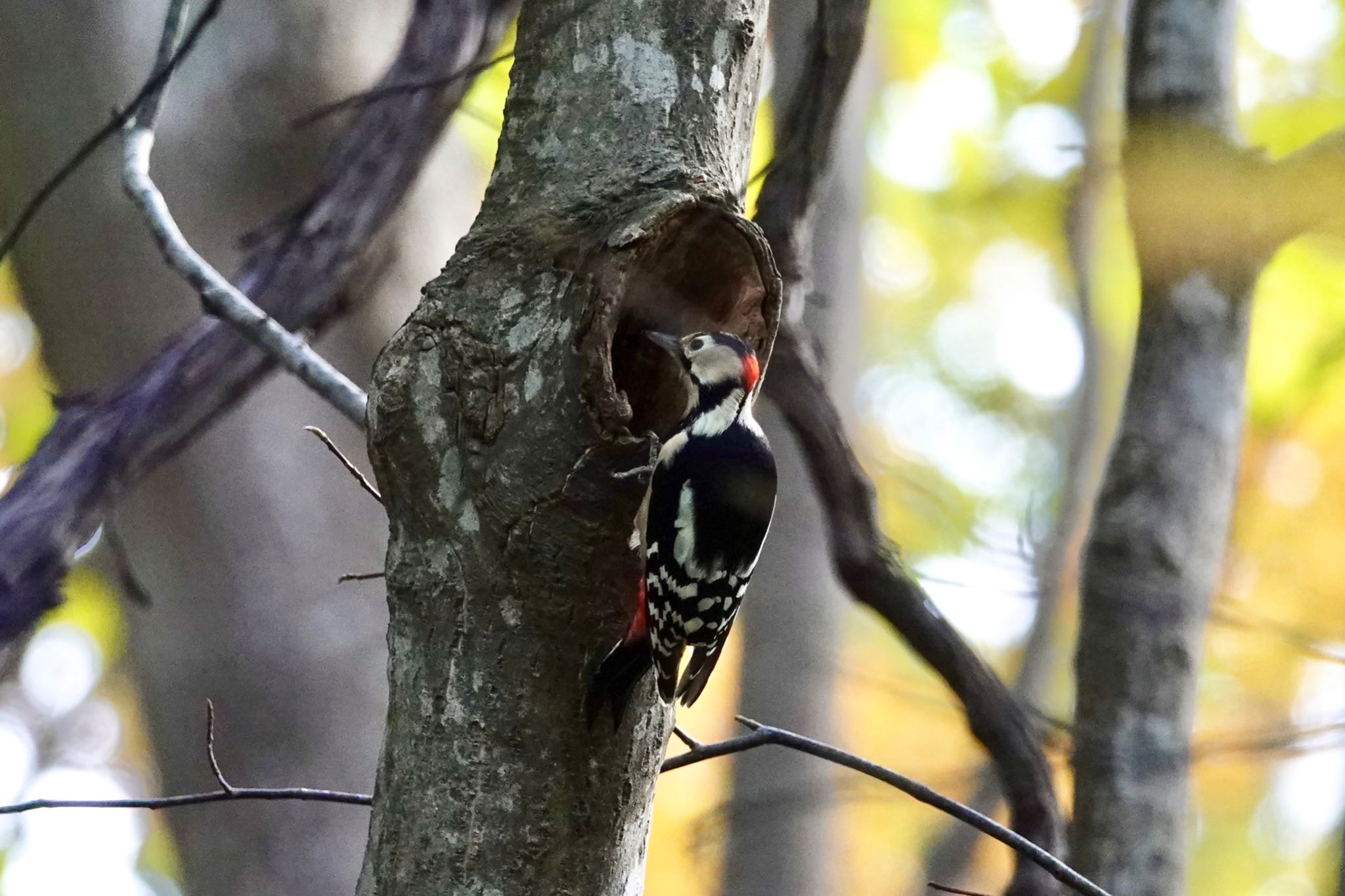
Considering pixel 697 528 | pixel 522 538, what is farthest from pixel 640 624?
pixel 697 528

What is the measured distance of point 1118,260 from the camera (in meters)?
8.34

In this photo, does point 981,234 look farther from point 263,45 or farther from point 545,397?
point 545,397

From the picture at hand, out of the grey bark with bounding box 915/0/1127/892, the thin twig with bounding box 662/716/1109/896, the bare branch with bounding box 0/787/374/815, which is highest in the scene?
the grey bark with bounding box 915/0/1127/892

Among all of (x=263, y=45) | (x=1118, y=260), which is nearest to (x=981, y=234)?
(x=1118, y=260)

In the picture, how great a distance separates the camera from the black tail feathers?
5.74 ft

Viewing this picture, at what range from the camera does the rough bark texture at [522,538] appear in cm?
172

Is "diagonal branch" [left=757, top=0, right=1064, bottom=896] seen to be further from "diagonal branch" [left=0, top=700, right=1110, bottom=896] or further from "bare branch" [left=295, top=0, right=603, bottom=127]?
"diagonal branch" [left=0, top=700, right=1110, bottom=896]

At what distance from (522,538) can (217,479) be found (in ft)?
8.20

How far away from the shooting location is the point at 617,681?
1.76 metres

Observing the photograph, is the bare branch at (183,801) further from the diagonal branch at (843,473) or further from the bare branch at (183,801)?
the diagonal branch at (843,473)

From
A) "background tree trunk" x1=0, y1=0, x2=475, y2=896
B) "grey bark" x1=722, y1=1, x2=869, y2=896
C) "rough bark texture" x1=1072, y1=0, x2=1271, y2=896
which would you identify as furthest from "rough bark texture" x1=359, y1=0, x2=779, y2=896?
"grey bark" x1=722, y1=1, x2=869, y2=896

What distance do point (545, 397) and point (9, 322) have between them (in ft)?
25.6

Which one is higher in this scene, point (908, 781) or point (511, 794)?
point (908, 781)

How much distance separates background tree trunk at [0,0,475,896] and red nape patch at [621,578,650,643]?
227 cm
